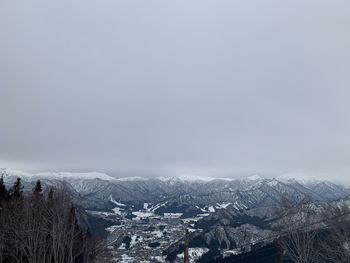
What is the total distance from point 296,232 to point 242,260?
119486 mm

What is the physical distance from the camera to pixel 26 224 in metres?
55.5

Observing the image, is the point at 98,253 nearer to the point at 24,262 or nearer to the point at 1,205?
the point at 24,262

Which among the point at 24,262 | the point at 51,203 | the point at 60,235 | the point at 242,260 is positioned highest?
the point at 51,203

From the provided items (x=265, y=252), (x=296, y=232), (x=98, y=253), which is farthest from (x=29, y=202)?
(x=265, y=252)

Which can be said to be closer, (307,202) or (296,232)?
(296,232)

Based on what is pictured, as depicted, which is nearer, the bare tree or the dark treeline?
the bare tree

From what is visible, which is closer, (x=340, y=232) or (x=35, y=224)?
(x=340, y=232)

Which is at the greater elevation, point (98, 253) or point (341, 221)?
point (341, 221)

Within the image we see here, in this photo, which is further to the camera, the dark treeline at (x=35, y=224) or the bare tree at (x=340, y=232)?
the dark treeline at (x=35, y=224)

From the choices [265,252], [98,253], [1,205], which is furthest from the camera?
[265,252]

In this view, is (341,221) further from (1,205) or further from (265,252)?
(265,252)

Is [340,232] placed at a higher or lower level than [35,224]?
lower

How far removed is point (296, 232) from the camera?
54250mm

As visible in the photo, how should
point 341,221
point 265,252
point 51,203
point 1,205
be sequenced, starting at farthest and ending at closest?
point 265,252
point 1,205
point 51,203
point 341,221
